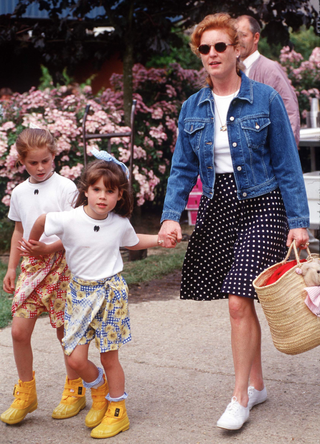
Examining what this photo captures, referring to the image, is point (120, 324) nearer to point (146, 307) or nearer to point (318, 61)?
point (146, 307)

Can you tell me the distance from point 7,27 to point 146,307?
4.22 meters

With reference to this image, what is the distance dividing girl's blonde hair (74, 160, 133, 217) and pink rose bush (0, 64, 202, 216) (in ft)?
11.8

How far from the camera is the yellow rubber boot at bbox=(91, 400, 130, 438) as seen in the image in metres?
2.83

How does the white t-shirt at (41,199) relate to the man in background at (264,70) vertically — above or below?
below

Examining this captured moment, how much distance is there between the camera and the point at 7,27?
24.0ft

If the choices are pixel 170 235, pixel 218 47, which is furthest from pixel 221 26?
pixel 170 235

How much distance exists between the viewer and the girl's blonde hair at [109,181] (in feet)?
9.32

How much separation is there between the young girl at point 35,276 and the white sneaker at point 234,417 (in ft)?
2.54

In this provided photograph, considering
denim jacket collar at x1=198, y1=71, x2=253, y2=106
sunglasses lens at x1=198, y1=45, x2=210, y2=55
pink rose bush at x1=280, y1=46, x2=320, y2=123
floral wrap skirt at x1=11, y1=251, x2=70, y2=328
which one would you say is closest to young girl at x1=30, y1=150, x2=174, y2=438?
floral wrap skirt at x1=11, y1=251, x2=70, y2=328

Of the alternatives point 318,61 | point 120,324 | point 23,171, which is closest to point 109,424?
point 120,324

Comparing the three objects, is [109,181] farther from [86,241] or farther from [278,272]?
[278,272]

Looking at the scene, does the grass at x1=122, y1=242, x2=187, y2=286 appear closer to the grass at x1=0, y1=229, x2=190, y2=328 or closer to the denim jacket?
the grass at x1=0, y1=229, x2=190, y2=328

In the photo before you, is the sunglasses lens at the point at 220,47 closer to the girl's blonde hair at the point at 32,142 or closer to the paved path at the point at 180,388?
the girl's blonde hair at the point at 32,142

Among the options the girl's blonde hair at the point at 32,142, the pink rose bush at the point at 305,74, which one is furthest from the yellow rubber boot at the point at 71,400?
the pink rose bush at the point at 305,74
